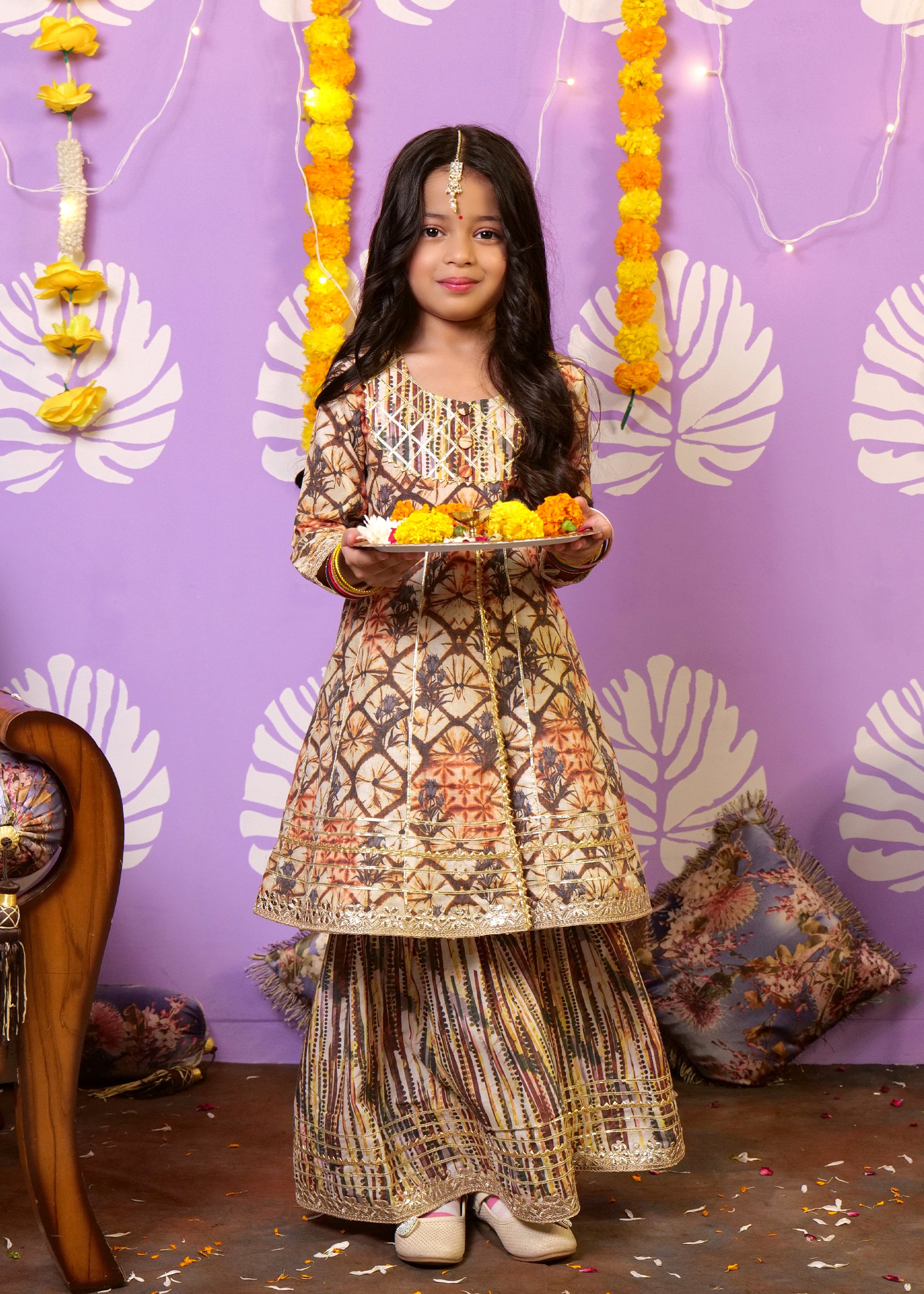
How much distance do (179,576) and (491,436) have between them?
1078 mm

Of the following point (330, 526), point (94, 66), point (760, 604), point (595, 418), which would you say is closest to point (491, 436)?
point (330, 526)

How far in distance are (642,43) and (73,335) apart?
134 cm

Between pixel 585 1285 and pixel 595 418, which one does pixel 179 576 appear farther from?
pixel 585 1285

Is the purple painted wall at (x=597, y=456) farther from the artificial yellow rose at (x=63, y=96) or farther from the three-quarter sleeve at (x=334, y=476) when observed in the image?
the three-quarter sleeve at (x=334, y=476)

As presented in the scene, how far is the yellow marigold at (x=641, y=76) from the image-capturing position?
2660 mm

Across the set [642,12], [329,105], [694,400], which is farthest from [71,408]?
[642,12]

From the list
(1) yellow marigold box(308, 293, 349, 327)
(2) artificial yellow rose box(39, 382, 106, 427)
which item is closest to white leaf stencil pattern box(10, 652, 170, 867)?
(2) artificial yellow rose box(39, 382, 106, 427)

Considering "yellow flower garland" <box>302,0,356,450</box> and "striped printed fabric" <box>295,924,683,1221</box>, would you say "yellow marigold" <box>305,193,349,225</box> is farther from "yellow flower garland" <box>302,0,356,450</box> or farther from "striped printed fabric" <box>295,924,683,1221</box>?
"striped printed fabric" <box>295,924,683,1221</box>

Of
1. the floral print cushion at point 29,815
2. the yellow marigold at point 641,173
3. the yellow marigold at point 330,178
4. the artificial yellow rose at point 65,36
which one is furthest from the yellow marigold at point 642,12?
the floral print cushion at point 29,815

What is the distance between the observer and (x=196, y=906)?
282cm

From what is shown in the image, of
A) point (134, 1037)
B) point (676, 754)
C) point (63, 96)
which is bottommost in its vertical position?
point (134, 1037)

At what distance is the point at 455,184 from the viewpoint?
1896 millimetres

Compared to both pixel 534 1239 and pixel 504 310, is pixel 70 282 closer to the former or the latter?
pixel 504 310

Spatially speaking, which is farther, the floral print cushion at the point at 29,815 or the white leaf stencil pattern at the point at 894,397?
the white leaf stencil pattern at the point at 894,397
